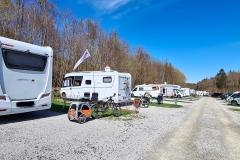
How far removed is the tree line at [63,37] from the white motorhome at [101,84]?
22.4ft

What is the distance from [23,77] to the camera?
7160mm

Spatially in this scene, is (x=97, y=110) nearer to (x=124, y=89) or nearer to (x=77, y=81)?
(x=124, y=89)

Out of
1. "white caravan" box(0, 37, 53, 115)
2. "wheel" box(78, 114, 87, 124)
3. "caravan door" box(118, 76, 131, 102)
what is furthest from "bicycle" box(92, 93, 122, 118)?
"caravan door" box(118, 76, 131, 102)

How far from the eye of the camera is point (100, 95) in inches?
564

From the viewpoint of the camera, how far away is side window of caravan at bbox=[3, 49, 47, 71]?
6.68 metres

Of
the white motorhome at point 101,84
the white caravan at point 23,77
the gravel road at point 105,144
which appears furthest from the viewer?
the white motorhome at point 101,84

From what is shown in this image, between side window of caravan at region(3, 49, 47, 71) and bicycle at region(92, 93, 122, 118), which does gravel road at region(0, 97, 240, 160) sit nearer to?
bicycle at region(92, 93, 122, 118)

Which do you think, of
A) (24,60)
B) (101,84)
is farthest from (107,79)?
(24,60)

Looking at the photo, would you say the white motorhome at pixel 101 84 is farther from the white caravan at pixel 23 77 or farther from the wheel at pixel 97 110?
the white caravan at pixel 23 77

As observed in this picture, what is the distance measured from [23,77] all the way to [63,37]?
17.8 m

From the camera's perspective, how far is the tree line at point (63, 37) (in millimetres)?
16859

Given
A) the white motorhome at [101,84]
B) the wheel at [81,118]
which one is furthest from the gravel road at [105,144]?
the white motorhome at [101,84]

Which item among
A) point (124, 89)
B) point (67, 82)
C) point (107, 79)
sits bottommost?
point (124, 89)

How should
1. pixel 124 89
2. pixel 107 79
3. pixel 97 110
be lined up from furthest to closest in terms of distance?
1. pixel 124 89
2. pixel 107 79
3. pixel 97 110
